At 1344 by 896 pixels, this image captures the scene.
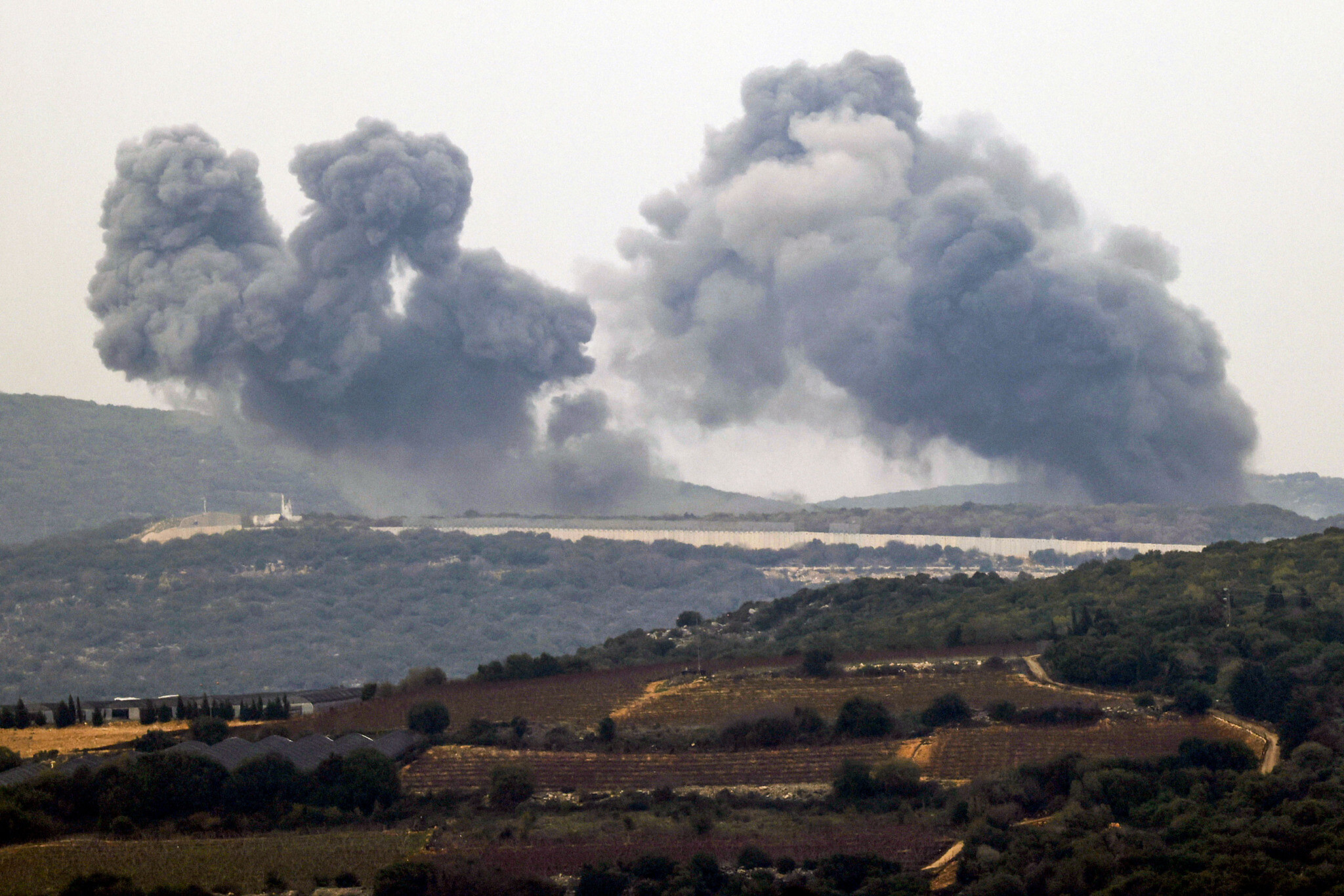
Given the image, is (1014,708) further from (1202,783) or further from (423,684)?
(423,684)

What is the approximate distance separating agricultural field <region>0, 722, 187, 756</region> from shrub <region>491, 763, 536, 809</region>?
13.4m

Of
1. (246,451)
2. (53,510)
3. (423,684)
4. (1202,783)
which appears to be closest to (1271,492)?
(246,451)

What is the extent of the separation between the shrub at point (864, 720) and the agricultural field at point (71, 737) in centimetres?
2069

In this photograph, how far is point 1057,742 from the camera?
44.1m

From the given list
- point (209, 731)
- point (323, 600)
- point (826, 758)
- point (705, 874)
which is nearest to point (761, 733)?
point (826, 758)

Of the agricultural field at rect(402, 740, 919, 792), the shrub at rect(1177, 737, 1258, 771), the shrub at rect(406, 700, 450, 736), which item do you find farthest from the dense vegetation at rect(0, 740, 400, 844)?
the shrub at rect(1177, 737, 1258, 771)

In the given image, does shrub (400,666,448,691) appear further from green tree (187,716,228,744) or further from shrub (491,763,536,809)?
shrub (491,763,536,809)

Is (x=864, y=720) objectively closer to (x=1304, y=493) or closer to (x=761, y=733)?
(x=761, y=733)

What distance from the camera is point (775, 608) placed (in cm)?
7969

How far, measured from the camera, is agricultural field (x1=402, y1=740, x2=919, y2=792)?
146 ft

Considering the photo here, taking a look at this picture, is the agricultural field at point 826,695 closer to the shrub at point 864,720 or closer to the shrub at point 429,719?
the shrub at point 864,720

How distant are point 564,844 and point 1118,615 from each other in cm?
2535

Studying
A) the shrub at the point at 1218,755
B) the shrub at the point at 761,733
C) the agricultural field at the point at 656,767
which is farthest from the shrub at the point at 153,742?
the shrub at the point at 1218,755

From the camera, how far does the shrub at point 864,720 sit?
47250 millimetres
